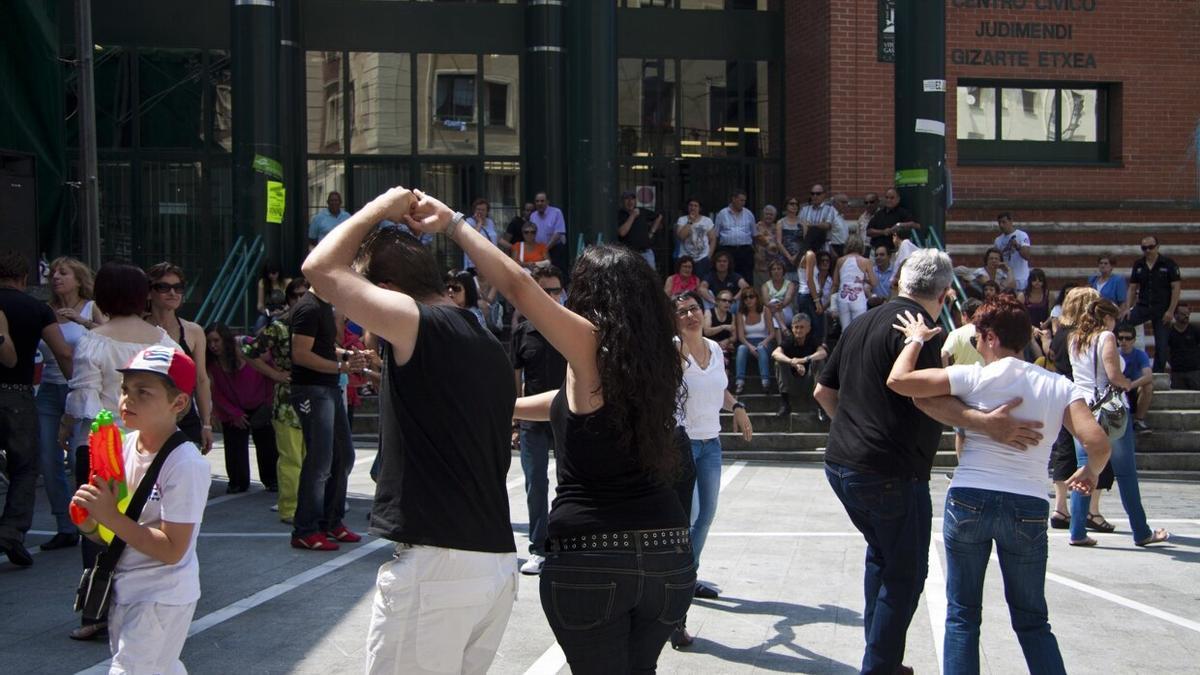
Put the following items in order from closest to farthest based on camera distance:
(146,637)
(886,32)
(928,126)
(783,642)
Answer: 1. (146,637)
2. (783,642)
3. (928,126)
4. (886,32)

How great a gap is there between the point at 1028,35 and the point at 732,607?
15.1 m


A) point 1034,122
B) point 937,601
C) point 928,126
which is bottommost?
point 937,601

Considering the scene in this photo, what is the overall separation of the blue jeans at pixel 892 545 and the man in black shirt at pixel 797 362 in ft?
30.3

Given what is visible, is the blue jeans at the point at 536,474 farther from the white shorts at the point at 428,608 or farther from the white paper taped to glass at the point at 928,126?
the white paper taped to glass at the point at 928,126

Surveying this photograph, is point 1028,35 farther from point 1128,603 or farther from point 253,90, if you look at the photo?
point 1128,603

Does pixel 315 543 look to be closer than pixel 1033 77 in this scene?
Yes

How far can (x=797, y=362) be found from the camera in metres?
14.5

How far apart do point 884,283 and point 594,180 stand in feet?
14.4

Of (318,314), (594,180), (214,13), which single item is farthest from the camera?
(214,13)

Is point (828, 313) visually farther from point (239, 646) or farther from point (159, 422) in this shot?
point (159, 422)

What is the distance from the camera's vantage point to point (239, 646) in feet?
20.1

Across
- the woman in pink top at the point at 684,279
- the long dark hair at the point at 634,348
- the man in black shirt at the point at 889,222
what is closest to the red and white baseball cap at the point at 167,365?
the long dark hair at the point at 634,348

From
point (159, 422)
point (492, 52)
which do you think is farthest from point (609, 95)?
point (159, 422)

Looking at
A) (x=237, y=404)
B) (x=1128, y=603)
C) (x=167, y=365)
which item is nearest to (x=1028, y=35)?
(x=1128, y=603)
